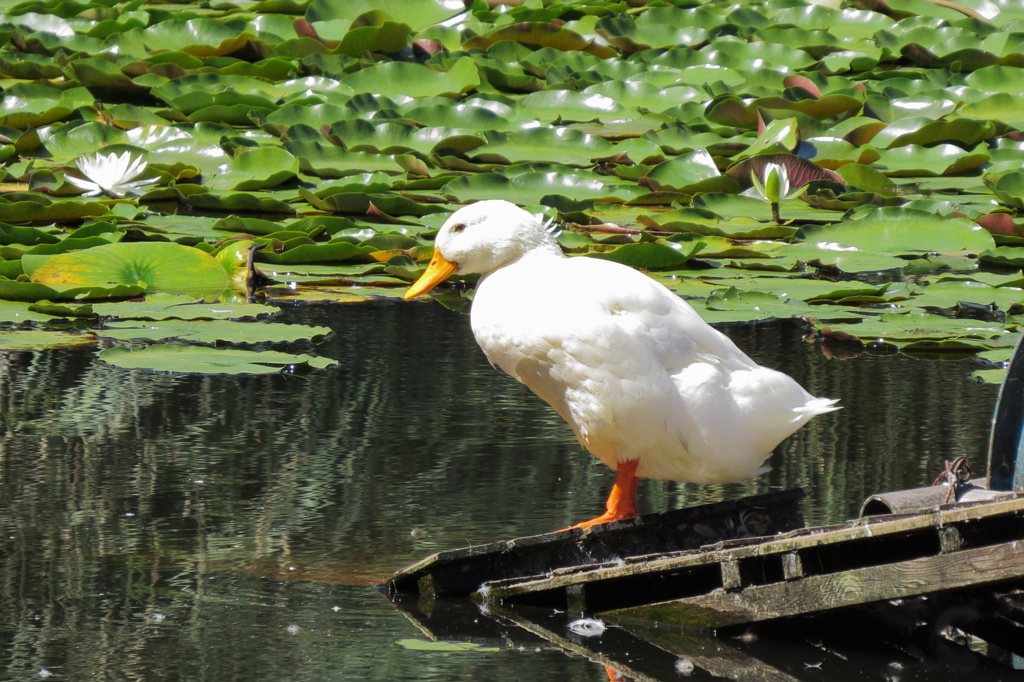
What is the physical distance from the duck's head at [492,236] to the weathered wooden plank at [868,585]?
3.44ft

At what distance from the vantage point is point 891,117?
7.77 m

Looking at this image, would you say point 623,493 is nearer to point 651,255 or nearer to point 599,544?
point 599,544

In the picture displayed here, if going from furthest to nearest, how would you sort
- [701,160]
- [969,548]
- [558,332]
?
1. [701,160]
2. [558,332]
3. [969,548]

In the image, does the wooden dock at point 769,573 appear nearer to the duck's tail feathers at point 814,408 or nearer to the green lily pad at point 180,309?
the duck's tail feathers at point 814,408

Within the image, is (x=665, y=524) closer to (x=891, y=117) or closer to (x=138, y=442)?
(x=138, y=442)

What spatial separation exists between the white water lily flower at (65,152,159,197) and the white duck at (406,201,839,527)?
3635 mm

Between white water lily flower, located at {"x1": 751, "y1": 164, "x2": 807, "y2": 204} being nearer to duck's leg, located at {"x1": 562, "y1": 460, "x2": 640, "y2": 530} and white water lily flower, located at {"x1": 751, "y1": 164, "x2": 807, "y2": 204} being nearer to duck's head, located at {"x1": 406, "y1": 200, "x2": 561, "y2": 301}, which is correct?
duck's head, located at {"x1": 406, "y1": 200, "x2": 561, "y2": 301}

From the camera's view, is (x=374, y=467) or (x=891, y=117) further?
(x=891, y=117)

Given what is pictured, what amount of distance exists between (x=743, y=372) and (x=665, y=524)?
0.44 metres

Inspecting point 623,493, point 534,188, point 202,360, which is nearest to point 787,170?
point 534,188

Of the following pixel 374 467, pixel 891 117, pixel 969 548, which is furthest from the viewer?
pixel 891 117

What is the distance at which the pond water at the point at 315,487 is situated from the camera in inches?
108

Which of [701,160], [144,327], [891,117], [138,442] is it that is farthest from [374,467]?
[891,117]

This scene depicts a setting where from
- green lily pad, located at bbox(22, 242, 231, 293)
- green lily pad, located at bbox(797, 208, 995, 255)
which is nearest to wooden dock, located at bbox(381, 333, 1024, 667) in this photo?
green lily pad, located at bbox(22, 242, 231, 293)
